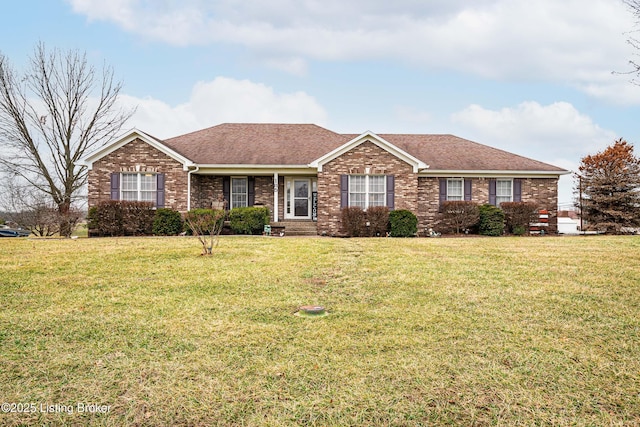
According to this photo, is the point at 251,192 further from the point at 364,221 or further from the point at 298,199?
the point at 364,221

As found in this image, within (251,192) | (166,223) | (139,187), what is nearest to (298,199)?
(251,192)

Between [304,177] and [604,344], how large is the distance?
55.6ft

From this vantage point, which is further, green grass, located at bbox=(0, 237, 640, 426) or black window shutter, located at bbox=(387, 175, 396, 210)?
black window shutter, located at bbox=(387, 175, 396, 210)

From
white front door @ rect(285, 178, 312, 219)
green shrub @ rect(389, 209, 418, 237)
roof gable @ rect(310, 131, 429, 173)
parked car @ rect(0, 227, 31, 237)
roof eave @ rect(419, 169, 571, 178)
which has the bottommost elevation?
parked car @ rect(0, 227, 31, 237)

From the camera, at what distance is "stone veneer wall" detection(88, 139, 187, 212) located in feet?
61.4

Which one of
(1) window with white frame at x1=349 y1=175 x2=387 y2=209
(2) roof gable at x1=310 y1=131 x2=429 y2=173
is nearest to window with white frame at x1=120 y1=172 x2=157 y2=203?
(2) roof gable at x1=310 y1=131 x2=429 y2=173

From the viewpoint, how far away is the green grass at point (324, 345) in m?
3.44

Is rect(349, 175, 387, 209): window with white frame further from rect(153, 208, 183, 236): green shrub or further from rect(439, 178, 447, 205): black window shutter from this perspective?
rect(153, 208, 183, 236): green shrub

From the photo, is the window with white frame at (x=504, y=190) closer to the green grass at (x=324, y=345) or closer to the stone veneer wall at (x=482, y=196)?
the stone veneer wall at (x=482, y=196)

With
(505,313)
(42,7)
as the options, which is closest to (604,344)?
(505,313)

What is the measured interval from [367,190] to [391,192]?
103 centimetres

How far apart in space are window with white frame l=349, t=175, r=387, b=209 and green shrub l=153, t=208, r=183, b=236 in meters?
7.37

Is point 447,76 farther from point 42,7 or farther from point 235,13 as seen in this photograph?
point 42,7

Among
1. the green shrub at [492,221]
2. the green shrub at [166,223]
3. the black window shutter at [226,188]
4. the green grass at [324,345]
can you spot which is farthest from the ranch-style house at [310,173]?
the green grass at [324,345]
